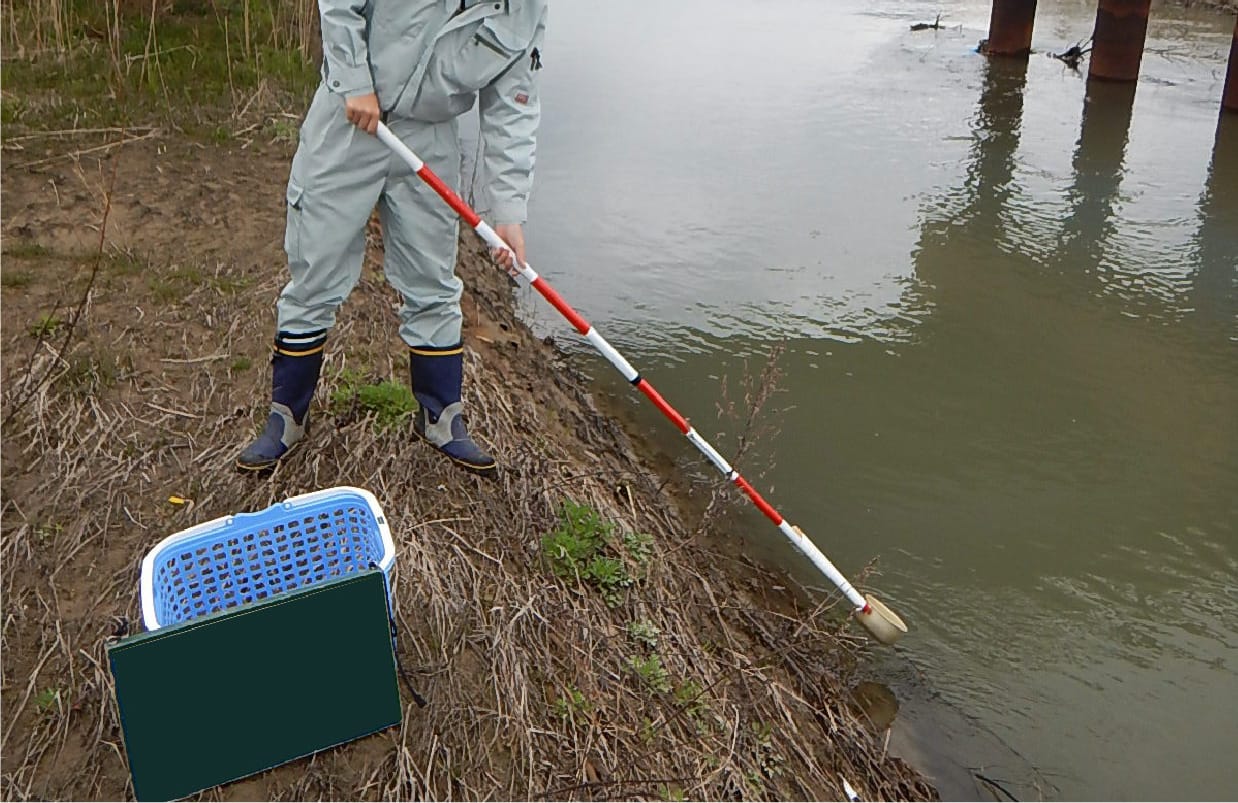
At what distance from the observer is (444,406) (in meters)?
3.12

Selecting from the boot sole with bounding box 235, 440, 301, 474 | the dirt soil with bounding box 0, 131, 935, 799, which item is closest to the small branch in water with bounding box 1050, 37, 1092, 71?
the dirt soil with bounding box 0, 131, 935, 799

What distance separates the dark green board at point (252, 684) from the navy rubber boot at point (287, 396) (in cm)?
102

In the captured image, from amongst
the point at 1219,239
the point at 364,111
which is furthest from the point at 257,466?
the point at 1219,239

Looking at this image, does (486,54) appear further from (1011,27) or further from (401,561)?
(1011,27)

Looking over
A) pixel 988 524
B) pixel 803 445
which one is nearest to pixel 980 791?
pixel 988 524

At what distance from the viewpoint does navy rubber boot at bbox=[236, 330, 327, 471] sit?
288 centimetres

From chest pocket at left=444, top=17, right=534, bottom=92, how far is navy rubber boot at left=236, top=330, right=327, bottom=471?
2.59ft

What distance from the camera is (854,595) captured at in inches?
137

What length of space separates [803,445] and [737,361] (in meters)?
0.79

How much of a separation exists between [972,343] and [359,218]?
3.80m

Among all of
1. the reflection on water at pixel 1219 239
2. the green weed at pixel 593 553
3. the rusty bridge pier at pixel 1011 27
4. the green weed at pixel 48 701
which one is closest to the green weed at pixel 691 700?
the green weed at pixel 593 553

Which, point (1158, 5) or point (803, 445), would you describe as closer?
point (803, 445)

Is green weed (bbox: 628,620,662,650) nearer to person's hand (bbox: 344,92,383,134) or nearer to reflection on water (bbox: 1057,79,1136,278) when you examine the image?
person's hand (bbox: 344,92,383,134)

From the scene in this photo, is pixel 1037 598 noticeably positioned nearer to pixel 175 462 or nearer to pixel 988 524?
pixel 988 524
